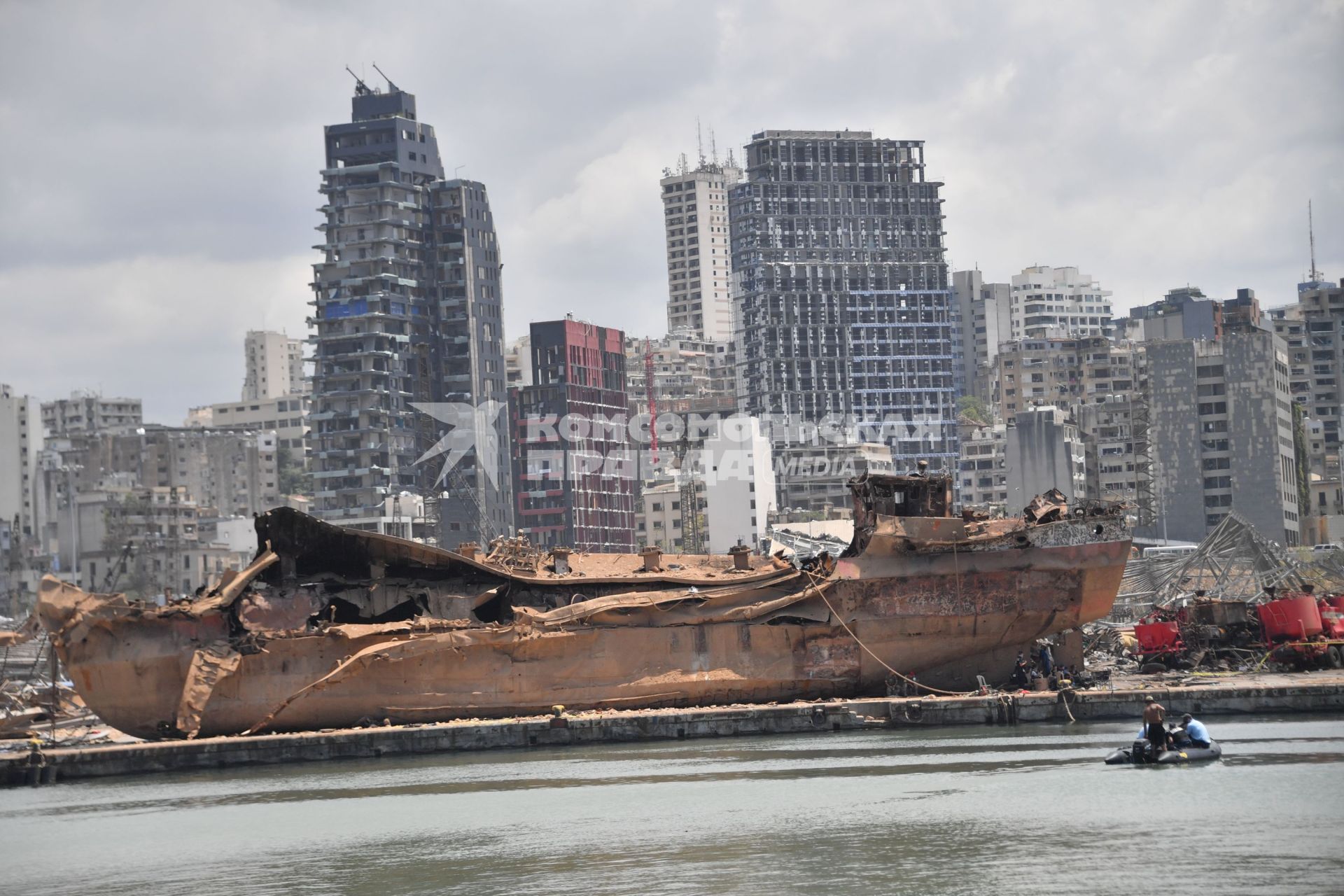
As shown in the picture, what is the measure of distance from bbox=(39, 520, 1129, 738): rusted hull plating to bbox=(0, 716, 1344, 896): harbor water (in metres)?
2.31

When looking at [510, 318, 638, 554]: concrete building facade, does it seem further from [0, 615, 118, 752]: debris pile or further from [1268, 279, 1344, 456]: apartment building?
[0, 615, 118, 752]: debris pile

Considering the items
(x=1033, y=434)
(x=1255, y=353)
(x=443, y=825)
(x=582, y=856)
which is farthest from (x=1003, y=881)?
(x=1033, y=434)

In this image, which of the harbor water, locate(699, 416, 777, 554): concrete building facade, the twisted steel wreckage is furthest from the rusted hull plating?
locate(699, 416, 777, 554): concrete building facade

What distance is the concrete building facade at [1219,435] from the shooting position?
132 metres

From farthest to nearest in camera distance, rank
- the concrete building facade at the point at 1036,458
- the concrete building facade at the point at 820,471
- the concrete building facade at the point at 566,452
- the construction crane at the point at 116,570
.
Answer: the concrete building facade at the point at 820,471 < the concrete building facade at the point at 566,452 < the concrete building facade at the point at 1036,458 < the construction crane at the point at 116,570

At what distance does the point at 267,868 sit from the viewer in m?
31.1

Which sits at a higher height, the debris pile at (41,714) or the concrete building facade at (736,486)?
the concrete building facade at (736,486)

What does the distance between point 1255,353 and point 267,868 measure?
114 metres

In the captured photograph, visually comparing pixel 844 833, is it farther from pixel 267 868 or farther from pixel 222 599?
pixel 222 599

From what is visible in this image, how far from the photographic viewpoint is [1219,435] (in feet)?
440

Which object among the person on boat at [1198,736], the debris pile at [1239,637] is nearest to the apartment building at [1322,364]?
the debris pile at [1239,637]

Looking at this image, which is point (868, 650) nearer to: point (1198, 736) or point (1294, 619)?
point (1294, 619)

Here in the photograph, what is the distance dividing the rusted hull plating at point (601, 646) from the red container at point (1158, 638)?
290cm

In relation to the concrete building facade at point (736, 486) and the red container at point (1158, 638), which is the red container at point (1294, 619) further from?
the concrete building facade at point (736, 486)
